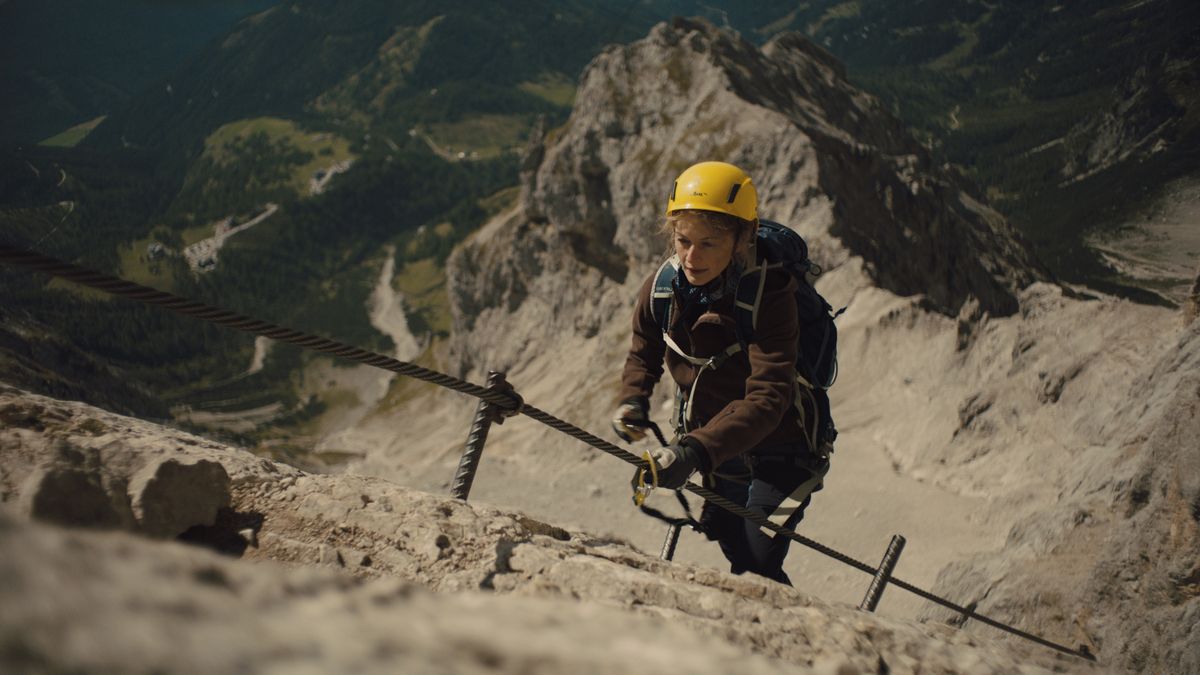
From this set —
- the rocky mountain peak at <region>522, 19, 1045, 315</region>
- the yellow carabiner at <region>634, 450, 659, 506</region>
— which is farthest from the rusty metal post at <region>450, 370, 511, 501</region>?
the rocky mountain peak at <region>522, 19, 1045, 315</region>

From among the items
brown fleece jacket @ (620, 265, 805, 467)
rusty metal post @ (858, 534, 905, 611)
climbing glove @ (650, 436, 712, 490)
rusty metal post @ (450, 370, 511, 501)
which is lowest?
rusty metal post @ (858, 534, 905, 611)

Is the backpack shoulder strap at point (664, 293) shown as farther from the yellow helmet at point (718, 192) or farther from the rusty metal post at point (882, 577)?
the rusty metal post at point (882, 577)

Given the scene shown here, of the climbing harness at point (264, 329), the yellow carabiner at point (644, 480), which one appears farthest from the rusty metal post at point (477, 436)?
the yellow carabiner at point (644, 480)

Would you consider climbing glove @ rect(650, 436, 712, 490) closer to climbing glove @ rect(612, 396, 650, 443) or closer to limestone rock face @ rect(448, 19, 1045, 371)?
climbing glove @ rect(612, 396, 650, 443)

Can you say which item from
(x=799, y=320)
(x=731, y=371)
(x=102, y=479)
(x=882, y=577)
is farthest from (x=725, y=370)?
(x=102, y=479)

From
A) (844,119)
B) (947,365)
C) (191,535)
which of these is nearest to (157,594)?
(191,535)

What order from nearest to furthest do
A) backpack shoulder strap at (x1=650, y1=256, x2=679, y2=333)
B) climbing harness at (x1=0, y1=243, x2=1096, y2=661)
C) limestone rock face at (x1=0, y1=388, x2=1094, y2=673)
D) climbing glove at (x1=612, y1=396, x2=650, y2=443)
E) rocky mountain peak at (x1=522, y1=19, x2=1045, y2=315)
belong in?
1. limestone rock face at (x1=0, y1=388, x2=1094, y2=673)
2. climbing harness at (x1=0, y1=243, x2=1096, y2=661)
3. backpack shoulder strap at (x1=650, y1=256, x2=679, y2=333)
4. climbing glove at (x1=612, y1=396, x2=650, y2=443)
5. rocky mountain peak at (x1=522, y1=19, x2=1045, y2=315)
